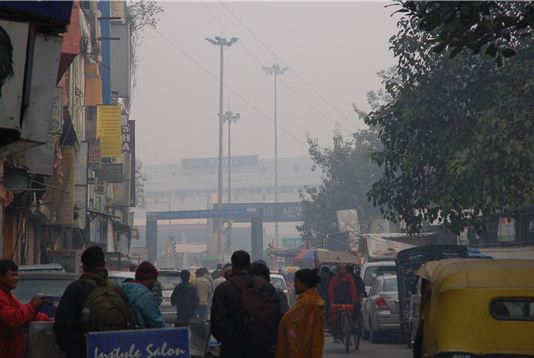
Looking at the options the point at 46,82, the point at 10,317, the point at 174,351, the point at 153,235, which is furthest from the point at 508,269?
the point at 153,235

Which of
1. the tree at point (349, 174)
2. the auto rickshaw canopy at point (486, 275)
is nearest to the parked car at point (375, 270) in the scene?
the auto rickshaw canopy at point (486, 275)

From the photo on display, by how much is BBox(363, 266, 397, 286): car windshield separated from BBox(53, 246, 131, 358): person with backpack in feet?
67.5

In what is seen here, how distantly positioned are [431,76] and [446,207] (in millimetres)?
3540

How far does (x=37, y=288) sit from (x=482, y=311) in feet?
16.2

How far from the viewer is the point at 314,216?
7131 cm

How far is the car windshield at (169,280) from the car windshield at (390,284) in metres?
4.71

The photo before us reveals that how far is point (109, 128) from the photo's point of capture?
124 ft

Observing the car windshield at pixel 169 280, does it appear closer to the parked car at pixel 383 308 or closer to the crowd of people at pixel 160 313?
the parked car at pixel 383 308

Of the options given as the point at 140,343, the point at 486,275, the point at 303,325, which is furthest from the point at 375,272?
the point at 140,343

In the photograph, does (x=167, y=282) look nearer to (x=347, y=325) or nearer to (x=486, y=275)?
(x=347, y=325)

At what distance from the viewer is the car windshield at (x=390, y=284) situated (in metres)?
25.4

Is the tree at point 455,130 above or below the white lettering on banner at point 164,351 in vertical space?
above

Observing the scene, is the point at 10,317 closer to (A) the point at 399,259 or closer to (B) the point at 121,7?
(A) the point at 399,259

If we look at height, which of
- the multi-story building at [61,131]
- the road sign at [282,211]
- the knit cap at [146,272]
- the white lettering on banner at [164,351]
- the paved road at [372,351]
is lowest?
the paved road at [372,351]
